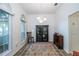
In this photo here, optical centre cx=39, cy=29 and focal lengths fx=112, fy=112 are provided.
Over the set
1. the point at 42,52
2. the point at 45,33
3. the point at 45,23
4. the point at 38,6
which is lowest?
the point at 42,52

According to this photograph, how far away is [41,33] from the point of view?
25.8 ft

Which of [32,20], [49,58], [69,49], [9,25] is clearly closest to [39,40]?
[32,20]

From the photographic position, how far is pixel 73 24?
4559 mm

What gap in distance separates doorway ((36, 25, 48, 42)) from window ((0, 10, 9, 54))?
13.6ft

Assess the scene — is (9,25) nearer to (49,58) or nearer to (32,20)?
(49,58)

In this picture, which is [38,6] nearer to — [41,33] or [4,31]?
[41,33]

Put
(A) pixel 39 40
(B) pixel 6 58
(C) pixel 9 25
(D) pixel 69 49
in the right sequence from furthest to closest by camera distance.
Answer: (A) pixel 39 40 < (D) pixel 69 49 < (C) pixel 9 25 < (B) pixel 6 58

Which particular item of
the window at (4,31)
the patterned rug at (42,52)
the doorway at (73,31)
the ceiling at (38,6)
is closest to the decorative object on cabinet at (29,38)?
the ceiling at (38,6)

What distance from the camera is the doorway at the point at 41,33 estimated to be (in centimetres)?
786

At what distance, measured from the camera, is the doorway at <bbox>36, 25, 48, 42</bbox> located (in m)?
7.86

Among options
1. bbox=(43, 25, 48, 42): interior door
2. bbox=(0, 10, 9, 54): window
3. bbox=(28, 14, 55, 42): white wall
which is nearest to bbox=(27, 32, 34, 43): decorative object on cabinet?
bbox=(28, 14, 55, 42): white wall

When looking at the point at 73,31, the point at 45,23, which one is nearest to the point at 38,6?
the point at 73,31

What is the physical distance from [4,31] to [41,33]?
445 cm

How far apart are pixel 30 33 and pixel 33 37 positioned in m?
0.36
